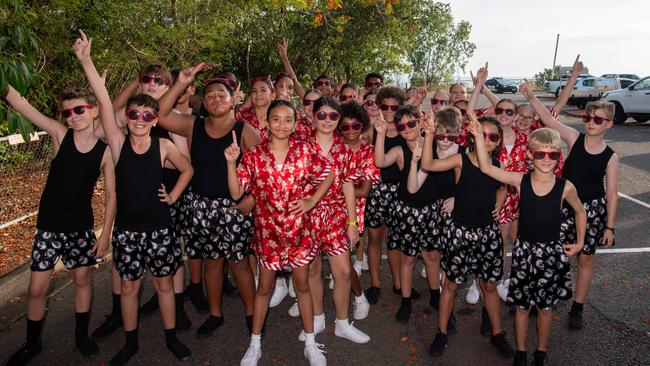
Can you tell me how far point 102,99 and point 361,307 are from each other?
2.73m

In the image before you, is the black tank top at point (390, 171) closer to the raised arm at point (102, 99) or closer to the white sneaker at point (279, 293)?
the white sneaker at point (279, 293)

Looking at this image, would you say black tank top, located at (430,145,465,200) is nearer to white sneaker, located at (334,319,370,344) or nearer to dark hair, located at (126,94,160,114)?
white sneaker, located at (334,319,370,344)

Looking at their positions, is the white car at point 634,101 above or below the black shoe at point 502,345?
above

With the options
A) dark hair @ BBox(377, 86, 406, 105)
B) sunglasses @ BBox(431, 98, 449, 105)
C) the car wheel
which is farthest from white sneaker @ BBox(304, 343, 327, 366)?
the car wheel

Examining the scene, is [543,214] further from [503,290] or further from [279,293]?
[279,293]

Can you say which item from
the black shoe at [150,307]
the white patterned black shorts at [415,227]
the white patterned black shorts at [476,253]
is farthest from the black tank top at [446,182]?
the black shoe at [150,307]

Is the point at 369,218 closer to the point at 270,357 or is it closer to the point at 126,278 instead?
the point at 270,357

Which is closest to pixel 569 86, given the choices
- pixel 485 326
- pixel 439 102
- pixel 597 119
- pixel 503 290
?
pixel 597 119

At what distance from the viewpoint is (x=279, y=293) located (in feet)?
14.8

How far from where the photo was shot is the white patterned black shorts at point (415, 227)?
154 inches

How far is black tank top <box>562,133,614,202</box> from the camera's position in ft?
12.4

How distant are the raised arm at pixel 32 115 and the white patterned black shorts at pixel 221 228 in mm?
1072

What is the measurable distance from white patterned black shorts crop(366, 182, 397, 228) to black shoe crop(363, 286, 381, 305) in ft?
2.18

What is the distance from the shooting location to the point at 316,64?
61.6ft
